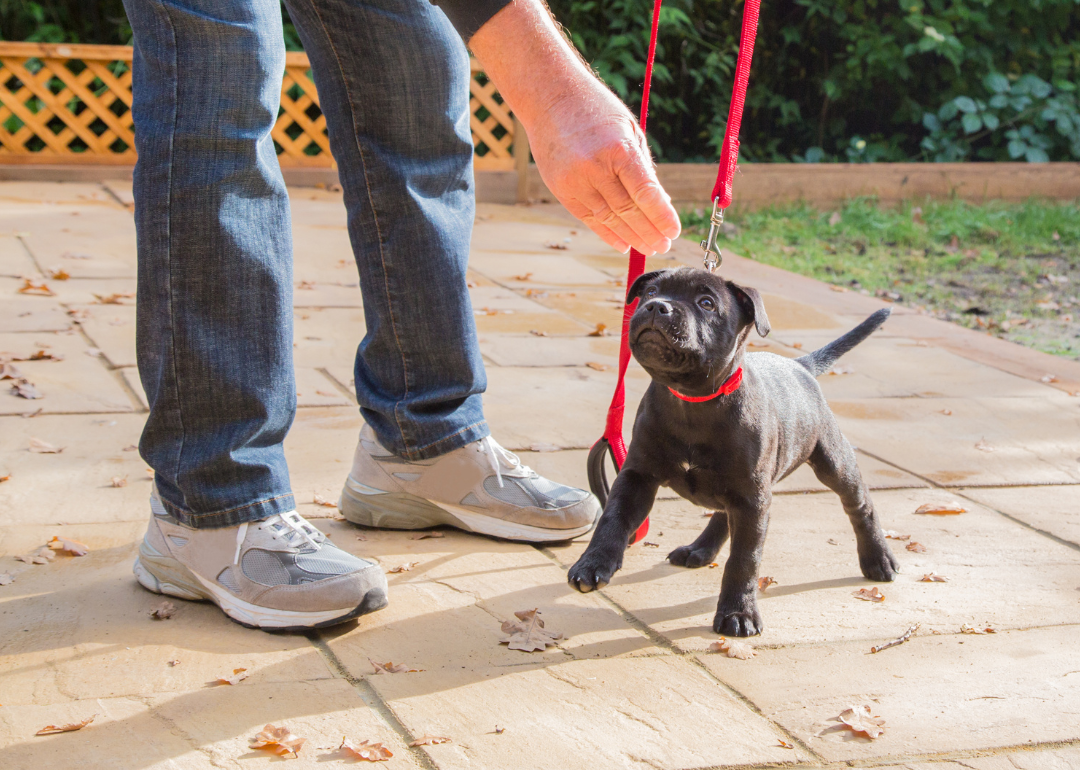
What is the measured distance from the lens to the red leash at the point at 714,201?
1921 millimetres

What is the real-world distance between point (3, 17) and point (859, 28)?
702 cm

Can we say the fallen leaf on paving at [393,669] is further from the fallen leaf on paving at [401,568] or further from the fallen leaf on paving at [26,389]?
the fallen leaf on paving at [26,389]

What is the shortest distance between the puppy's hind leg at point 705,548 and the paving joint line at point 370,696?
80cm

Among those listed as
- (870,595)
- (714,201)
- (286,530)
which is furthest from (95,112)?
(870,595)

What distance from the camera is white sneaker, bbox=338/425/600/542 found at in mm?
2377

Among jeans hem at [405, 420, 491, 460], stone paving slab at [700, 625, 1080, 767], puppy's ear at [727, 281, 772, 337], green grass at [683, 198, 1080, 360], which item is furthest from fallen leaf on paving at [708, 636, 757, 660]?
green grass at [683, 198, 1080, 360]

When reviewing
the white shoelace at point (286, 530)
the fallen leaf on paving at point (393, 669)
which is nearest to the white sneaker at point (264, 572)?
the white shoelace at point (286, 530)

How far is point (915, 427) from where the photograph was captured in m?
3.38

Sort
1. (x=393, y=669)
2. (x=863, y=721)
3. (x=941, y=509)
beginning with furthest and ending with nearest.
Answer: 1. (x=941, y=509)
2. (x=393, y=669)
3. (x=863, y=721)

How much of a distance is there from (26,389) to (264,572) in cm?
164

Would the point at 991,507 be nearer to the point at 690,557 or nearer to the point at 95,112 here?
the point at 690,557

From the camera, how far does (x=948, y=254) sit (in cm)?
680

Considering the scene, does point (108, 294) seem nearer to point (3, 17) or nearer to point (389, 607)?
point (389, 607)

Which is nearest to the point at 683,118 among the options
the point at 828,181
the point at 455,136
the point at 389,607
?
the point at 828,181
